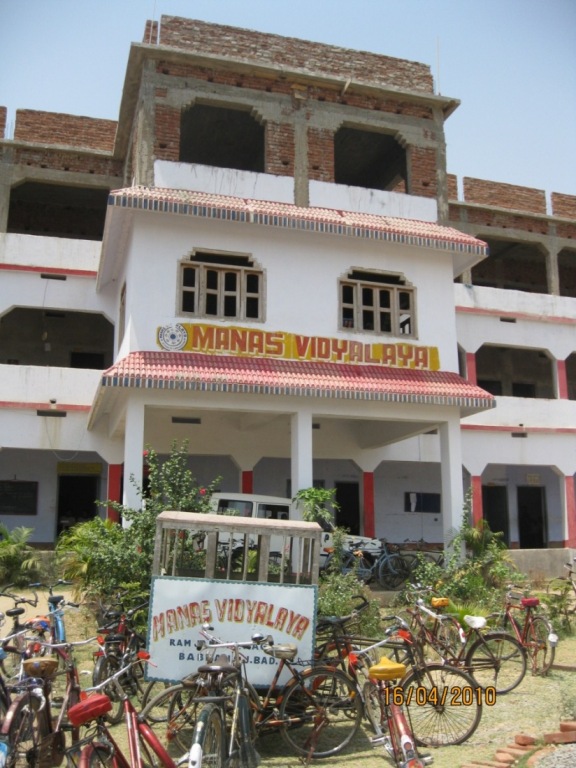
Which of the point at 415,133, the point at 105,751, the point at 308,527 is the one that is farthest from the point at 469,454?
the point at 105,751

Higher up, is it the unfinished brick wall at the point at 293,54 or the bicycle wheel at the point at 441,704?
the unfinished brick wall at the point at 293,54

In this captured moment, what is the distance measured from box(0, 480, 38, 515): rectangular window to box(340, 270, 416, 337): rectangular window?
953cm

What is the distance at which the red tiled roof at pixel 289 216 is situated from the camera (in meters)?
12.2

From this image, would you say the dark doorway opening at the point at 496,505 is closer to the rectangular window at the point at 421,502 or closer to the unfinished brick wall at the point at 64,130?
the rectangular window at the point at 421,502

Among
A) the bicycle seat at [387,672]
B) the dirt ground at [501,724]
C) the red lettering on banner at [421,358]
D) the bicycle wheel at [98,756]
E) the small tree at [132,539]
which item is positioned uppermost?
the red lettering on banner at [421,358]

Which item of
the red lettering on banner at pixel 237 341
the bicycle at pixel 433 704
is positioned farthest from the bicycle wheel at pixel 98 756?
the red lettering on banner at pixel 237 341

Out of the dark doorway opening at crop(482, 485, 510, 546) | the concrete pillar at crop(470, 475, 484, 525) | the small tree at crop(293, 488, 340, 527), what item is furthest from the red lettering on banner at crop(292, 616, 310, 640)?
the dark doorway opening at crop(482, 485, 510, 546)

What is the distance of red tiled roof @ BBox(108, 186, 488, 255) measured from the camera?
12.2 meters

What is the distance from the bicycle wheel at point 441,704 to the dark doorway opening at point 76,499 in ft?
45.1

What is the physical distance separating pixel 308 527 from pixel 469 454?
12.7 metres

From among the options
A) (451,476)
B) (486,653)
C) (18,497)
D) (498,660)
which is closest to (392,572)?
(451,476)

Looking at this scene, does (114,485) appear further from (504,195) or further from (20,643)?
(504,195)

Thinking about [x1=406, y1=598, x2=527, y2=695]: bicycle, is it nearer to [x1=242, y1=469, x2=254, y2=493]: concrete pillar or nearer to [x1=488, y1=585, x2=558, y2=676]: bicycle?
[x1=488, y1=585, x2=558, y2=676]: bicycle

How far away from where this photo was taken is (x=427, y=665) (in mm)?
6074
